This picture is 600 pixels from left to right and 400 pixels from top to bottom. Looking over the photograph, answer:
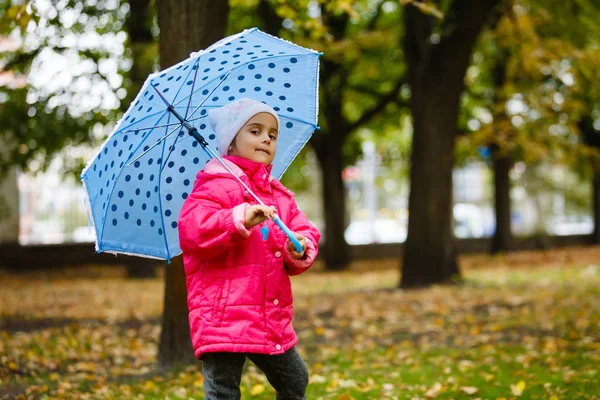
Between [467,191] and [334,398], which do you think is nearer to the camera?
[334,398]

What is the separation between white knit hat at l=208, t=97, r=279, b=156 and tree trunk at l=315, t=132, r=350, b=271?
15.5 metres

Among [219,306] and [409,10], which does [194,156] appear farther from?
[409,10]

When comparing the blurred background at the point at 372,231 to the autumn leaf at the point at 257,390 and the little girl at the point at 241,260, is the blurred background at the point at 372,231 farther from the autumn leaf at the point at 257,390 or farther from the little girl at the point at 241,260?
the little girl at the point at 241,260

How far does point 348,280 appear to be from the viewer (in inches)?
648

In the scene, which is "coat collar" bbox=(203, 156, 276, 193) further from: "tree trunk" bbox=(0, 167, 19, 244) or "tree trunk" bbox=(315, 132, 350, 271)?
"tree trunk" bbox=(0, 167, 19, 244)

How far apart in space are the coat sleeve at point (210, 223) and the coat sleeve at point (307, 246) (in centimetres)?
29

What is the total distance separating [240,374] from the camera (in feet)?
12.0

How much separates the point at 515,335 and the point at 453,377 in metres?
2.27

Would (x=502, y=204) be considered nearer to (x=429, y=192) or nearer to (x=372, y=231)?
(x=372, y=231)

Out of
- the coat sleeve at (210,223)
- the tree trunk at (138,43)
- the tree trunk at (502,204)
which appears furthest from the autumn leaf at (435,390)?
the tree trunk at (502,204)

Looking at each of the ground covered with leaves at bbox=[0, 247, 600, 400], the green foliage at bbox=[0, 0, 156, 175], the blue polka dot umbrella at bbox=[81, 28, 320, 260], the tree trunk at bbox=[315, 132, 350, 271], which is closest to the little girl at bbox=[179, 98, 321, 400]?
the blue polka dot umbrella at bbox=[81, 28, 320, 260]

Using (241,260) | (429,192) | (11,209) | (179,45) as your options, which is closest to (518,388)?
(241,260)

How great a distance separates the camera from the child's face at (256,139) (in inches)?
A: 142

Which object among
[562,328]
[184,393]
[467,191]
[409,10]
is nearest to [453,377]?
[184,393]
